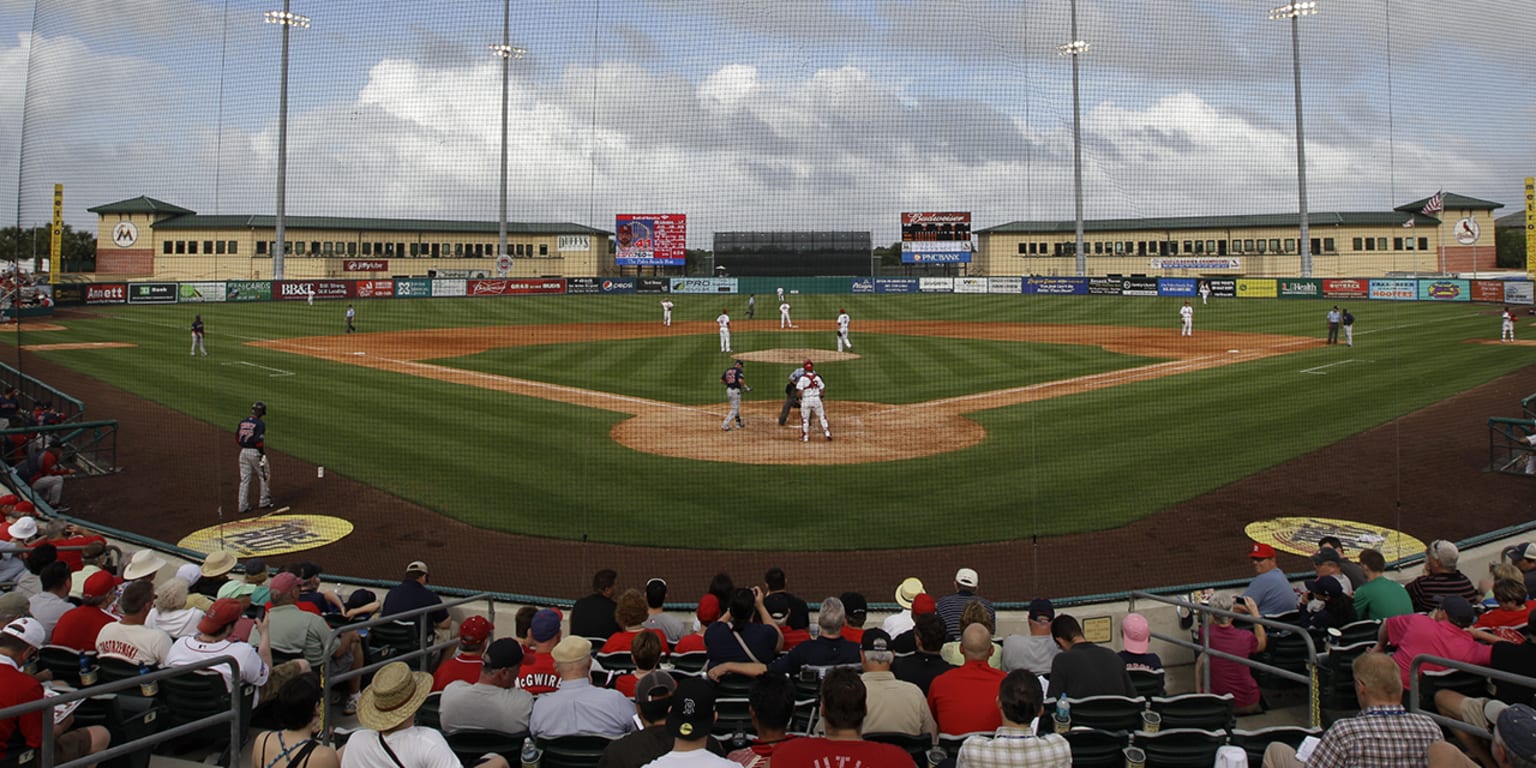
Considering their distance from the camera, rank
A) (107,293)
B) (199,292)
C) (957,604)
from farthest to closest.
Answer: (199,292), (107,293), (957,604)

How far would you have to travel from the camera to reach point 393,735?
381 cm

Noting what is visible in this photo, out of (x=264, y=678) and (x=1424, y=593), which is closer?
(x=264, y=678)

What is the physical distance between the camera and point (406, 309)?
4562 cm

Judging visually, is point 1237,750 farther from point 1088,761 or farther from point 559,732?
point 559,732

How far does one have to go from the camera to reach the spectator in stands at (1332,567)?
23.3ft

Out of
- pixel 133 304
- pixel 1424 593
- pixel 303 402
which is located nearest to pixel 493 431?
pixel 303 402

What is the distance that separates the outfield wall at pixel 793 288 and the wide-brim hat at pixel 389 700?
4416cm

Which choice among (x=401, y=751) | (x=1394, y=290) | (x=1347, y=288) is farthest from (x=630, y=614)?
(x=1394, y=290)

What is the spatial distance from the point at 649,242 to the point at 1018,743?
3840 centimetres

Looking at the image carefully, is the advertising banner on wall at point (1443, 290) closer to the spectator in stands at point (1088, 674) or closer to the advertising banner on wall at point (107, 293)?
the spectator in stands at point (1088, 674)

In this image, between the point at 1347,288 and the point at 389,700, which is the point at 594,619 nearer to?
the point at 389,700

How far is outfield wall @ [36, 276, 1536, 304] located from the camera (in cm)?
4312

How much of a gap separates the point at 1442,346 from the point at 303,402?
32.8m

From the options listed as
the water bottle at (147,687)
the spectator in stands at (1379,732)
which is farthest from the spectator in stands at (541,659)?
the spectator in stands at (1379,732)
